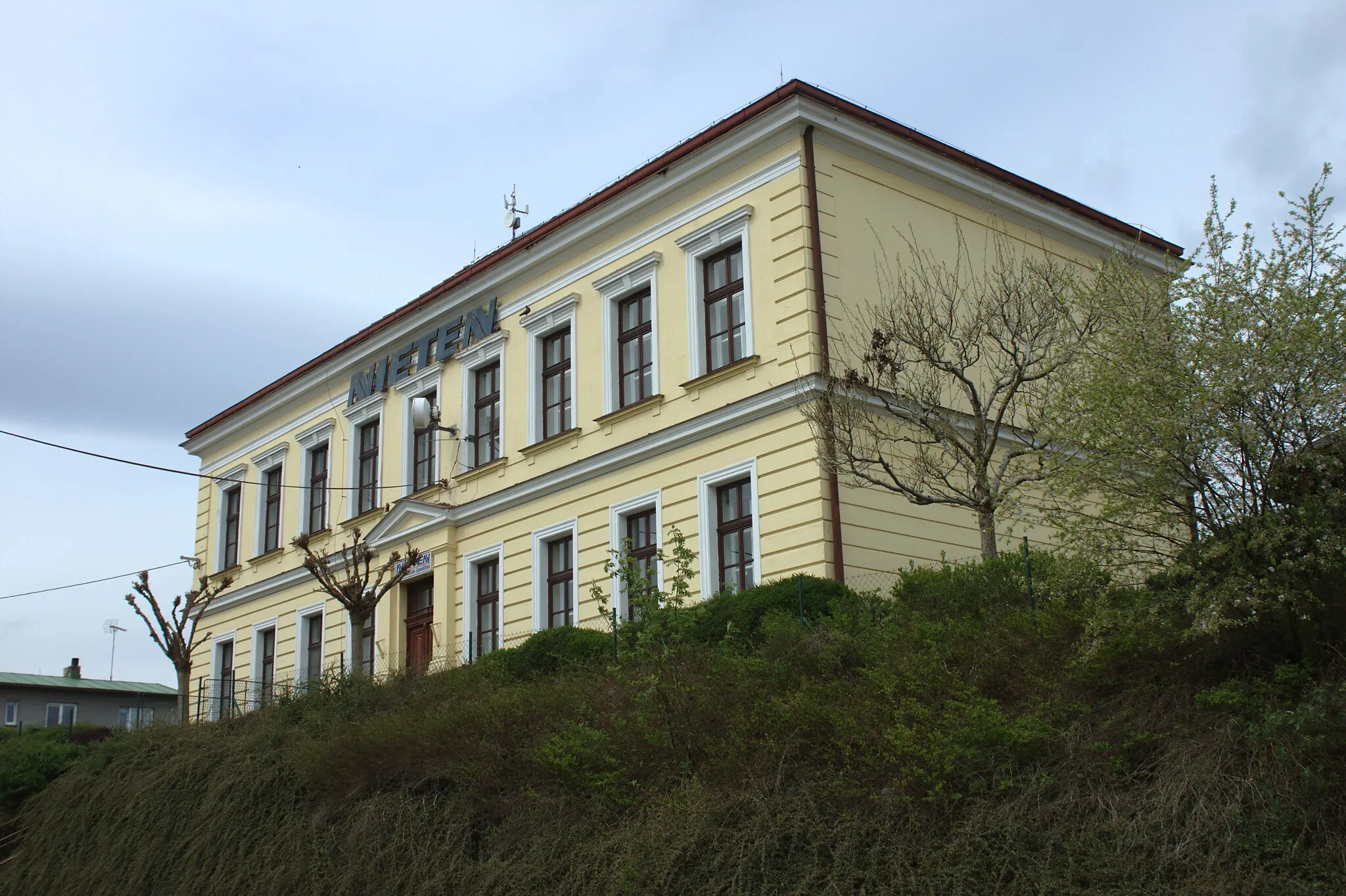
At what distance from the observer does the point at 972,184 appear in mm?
21828

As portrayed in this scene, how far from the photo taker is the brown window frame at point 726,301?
800 inches

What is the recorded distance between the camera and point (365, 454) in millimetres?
29250

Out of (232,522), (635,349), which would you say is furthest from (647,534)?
(232,522)

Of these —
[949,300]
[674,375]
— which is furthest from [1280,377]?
[674,375]

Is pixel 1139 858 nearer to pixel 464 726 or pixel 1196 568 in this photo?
pixel 1196 568

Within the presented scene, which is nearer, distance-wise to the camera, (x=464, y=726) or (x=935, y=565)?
(x=464, y=726)

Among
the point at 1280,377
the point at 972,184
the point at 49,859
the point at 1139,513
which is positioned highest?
the point at 972,184

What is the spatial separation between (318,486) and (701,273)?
515 inches

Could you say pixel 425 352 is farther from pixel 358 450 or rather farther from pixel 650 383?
pixel 650 383

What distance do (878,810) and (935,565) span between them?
334 inches

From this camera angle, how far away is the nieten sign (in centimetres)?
2583

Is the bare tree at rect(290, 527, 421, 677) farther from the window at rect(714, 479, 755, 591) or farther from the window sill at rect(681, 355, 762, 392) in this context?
the window sill at rect(681, 355, 762, 392)

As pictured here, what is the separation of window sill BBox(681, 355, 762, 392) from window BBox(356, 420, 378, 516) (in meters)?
10.2

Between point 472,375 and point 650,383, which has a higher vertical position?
point 472,375
